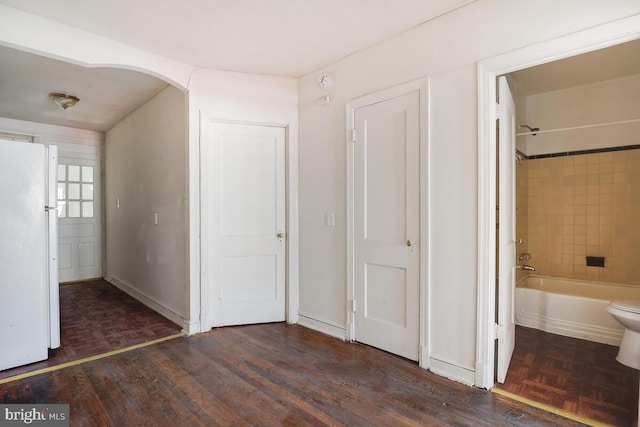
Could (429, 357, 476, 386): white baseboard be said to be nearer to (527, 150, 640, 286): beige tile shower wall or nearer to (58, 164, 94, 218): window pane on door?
(527, 150, 640, 286): beige tile shower wall

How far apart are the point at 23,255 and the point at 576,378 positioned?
13.4 ft

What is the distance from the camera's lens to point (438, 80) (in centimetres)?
236

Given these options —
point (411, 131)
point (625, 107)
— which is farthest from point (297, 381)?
point (625, 107)

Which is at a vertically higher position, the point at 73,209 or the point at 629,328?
the point at 73,209

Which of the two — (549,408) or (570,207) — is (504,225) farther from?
(570,207)

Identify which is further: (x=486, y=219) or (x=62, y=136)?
(x=62, y=136)

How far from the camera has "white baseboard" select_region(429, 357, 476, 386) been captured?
2.22 m

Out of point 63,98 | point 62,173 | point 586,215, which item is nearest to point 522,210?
point 586,215

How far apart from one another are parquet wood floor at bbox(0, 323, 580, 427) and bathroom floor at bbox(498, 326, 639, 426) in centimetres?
24

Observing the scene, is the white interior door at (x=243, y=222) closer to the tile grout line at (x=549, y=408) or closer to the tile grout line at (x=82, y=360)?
the tile grout line at (x=82, y=360)

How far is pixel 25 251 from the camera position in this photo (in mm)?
2516

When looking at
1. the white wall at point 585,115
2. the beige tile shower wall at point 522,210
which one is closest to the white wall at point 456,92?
the beige tile shower wall at point 522,210

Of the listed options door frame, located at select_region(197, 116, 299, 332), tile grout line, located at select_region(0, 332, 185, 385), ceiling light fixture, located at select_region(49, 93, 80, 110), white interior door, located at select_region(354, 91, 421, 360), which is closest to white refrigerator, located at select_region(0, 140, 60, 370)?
tile grout line, located at select_region(0, 332, 185, 385)

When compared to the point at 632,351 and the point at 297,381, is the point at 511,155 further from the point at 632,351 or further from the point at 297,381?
the point at 297,381
